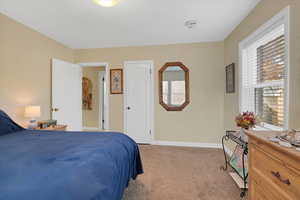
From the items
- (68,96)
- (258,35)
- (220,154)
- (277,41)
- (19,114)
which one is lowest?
(220,154)

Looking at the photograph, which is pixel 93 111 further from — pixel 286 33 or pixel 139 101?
pixel 286 33

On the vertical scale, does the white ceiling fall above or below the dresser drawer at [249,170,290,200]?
above

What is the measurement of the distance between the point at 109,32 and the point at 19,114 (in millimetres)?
2176

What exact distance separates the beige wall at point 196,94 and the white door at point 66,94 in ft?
5.29

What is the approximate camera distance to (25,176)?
2.65 feet

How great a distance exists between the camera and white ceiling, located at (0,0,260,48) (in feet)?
6.86

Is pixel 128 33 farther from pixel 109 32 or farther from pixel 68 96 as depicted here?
pixel 68 96

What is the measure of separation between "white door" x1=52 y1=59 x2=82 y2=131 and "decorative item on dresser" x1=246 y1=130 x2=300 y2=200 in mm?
3533

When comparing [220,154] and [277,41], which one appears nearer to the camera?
[277,41]

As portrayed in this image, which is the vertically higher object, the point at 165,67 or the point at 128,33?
the point at 128,33

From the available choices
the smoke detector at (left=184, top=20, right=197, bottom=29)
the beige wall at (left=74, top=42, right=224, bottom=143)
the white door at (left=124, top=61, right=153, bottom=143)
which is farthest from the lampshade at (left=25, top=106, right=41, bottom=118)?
the smoke detector at (left=184, top=20, right=197, bottom=29)

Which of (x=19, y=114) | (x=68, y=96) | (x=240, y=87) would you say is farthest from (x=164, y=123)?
(x=19, y=114)

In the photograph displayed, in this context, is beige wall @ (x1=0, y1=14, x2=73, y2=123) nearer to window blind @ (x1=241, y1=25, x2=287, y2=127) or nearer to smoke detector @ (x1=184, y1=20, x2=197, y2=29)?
smoke detector @ (x1=184, y1=20, x2=197, y2=29)

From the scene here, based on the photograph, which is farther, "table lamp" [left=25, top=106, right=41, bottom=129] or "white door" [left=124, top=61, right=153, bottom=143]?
"white door" [left=124, top=61, right=153, bottom=143]
